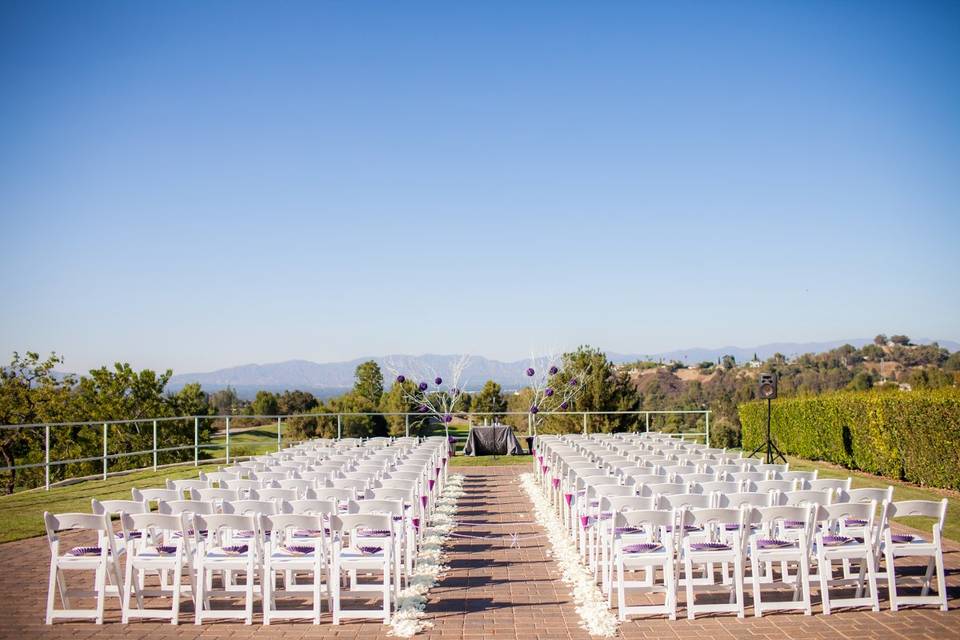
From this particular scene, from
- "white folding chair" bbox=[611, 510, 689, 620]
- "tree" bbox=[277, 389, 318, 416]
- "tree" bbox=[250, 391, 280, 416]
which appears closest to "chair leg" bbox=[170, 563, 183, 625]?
"white folding chair" bbox=[611, 510, 689, 620]

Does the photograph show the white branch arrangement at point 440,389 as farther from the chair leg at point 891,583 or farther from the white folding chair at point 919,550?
the chair leg at point 891,583

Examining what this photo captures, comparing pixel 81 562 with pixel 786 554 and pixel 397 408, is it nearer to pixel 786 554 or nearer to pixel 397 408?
pixel 786 554

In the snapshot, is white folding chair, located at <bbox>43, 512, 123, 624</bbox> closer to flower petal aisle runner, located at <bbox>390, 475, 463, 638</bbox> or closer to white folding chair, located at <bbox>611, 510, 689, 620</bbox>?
flower petal aisle runner, located at <bbox>390, 475, 463, 638</bbox>

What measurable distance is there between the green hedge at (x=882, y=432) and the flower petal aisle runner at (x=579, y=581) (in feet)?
26.2

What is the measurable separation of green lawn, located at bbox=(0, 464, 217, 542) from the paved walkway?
3.44m

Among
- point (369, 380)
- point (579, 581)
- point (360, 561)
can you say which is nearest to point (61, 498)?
point (360, 561)

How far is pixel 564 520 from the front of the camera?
11.1 metres

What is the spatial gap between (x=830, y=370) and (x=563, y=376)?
49527 millimetres

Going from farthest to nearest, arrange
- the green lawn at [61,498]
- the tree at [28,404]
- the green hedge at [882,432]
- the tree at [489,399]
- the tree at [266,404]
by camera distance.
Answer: the tree at [266,404]
the tree at [489,399]
the tree at [28,404]
the green hedge at [882,432]
the green lawn at [61,498]

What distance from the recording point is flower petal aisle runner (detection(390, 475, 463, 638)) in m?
6.69

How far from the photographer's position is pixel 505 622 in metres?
6.77

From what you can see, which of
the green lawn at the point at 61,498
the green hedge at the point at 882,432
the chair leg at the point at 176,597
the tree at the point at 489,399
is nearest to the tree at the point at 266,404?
the tree at the point at 489,399

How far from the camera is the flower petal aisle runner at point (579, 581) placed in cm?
660

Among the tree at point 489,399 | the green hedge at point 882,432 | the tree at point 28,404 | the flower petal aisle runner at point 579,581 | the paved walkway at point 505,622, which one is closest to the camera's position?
the paved walkway at point 505,622
